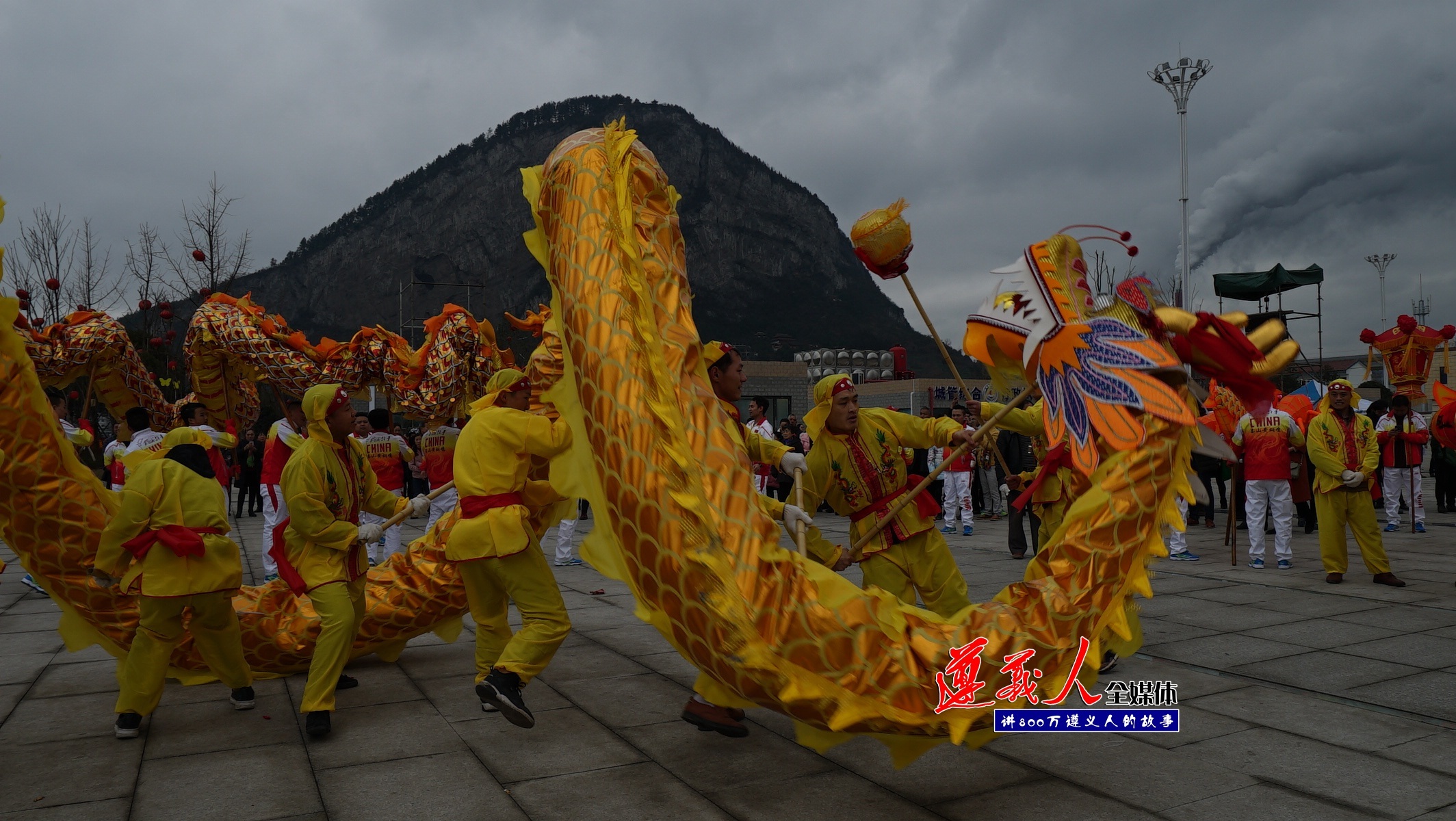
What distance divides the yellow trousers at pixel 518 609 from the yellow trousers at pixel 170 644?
46.3 inches

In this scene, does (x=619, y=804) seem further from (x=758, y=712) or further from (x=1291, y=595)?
(x=1291, y=595)

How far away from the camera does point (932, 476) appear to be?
3654 millimetres

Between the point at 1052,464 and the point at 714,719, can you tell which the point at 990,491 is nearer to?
the point at 1052,464

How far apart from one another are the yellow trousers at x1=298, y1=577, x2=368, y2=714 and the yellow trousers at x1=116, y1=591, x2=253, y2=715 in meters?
0.41

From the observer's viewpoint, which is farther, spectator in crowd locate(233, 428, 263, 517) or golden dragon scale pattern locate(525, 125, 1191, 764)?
spectator in crowd locate(233, 428, 263, 517)

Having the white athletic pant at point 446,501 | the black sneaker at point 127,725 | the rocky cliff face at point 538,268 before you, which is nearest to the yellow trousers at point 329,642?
the black sneaker at point 127,725

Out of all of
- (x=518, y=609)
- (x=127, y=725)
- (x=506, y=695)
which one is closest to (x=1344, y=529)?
(x=518, y=609)

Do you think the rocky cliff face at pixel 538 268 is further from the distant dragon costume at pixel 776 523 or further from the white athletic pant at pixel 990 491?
the distant dragon costume at pixel 776 523

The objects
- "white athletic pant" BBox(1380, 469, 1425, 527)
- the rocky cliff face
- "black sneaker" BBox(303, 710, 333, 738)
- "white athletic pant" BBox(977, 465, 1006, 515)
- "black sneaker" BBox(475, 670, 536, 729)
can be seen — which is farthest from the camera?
the rocky cliff face

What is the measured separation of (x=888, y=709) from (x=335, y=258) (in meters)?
99.0

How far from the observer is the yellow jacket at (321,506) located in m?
4.38

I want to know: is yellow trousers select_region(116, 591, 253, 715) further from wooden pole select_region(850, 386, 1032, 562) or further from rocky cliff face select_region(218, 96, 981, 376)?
rocky cliff face select_region(218, 96, 981, 376)

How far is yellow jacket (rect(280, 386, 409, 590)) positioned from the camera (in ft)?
14.4

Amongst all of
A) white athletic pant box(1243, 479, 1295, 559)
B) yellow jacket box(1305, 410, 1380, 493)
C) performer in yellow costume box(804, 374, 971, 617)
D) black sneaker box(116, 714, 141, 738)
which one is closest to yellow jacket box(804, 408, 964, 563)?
performer in yellow costume box(804, 374, 971, 617)
